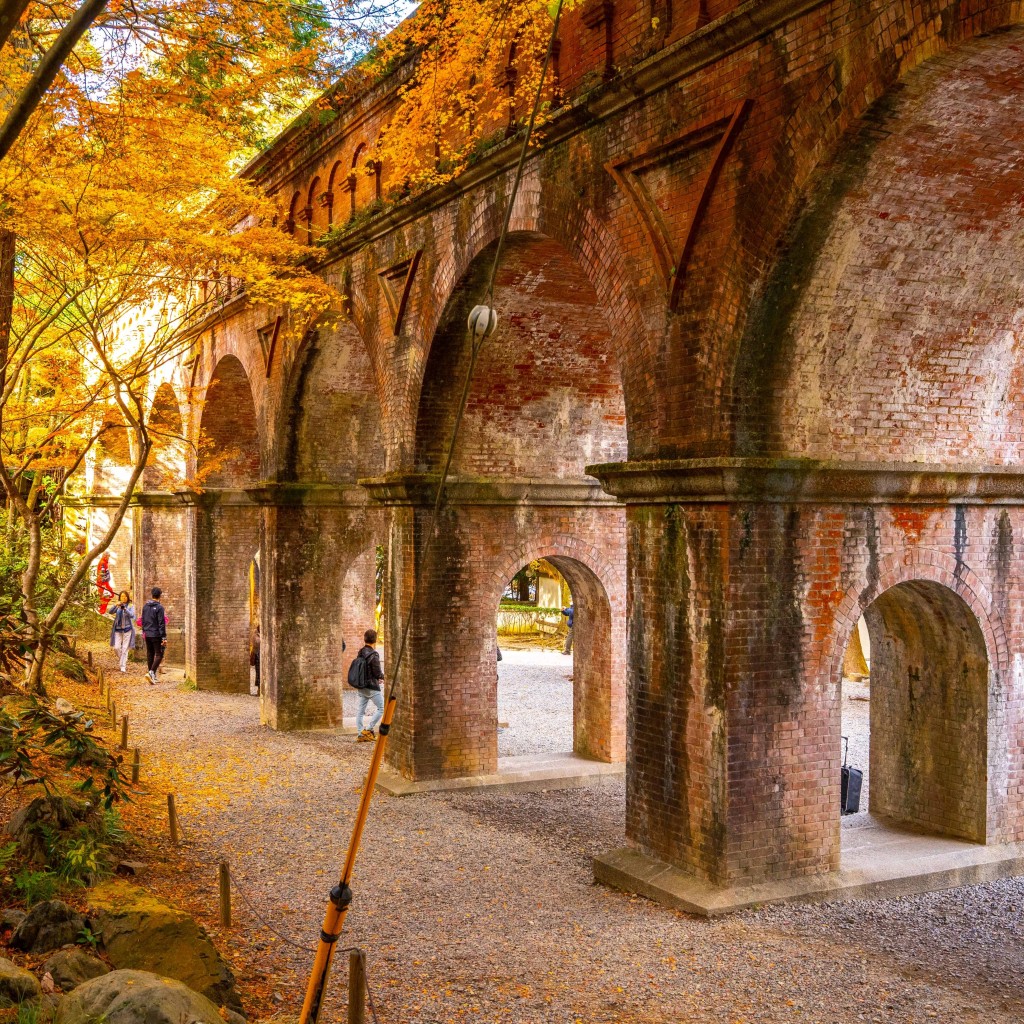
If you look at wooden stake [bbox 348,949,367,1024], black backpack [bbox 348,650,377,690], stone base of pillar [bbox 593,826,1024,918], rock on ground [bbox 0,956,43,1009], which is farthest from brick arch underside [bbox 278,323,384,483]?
wooden stake [bbox 348,949,367,1024]

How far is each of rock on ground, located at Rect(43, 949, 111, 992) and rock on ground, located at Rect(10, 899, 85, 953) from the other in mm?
353

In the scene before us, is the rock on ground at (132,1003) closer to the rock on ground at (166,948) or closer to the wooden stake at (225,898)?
the rock on ground at (166,948)

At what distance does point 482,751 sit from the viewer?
41.3 feet

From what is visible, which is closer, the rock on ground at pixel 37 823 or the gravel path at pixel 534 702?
the rock on ground at pixel 37 823

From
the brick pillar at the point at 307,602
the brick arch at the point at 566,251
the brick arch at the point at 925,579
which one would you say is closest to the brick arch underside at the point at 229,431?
the brick pillar at the point at 307,602

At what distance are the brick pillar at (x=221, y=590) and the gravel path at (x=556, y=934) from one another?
8924mm

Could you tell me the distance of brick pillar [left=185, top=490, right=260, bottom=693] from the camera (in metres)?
20.2

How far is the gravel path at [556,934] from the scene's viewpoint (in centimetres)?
654

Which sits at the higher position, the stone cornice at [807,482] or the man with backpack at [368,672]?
the stone cornice at [807,482]

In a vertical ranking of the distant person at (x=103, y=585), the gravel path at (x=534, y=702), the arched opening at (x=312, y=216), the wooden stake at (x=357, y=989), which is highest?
the arched opening at (x=312, y=216)

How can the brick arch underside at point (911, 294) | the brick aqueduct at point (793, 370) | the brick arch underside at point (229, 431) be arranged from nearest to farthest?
the brick arch underside at point (911, 294)
the brick aqueduct at point (793, 370)
the brick arch underside at point (229, 431)

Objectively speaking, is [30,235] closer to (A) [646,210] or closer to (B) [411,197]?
(B) [411,197]

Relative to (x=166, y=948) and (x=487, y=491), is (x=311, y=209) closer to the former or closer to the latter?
(x=487, y=491)

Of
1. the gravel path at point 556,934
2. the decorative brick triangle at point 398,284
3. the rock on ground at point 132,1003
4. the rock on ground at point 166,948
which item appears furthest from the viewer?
the decorative brick triangle at point 398,284
